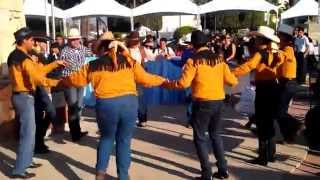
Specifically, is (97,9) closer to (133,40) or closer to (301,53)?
(301,53)

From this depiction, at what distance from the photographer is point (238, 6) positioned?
21969mm

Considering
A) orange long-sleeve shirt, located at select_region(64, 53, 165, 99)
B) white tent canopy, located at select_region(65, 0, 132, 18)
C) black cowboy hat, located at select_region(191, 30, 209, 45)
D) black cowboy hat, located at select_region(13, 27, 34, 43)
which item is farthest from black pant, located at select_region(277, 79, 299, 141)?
white tent canopy, located at select_region(65, 0, 132, 18)

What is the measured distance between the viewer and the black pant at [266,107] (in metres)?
7.36

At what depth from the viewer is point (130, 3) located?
53.5 meters

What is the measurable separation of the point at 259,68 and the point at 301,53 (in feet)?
36.7

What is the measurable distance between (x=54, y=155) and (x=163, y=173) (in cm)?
201

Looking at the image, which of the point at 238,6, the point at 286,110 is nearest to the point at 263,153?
the point at 286,110

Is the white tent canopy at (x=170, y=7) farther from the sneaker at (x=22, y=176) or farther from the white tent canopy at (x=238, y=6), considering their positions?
the sneaker at (x=22, y=176)

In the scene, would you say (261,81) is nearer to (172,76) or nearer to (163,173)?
(163,173)

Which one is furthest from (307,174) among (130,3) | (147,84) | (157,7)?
(130,3)

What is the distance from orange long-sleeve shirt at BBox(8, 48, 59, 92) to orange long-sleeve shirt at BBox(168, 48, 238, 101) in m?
1.51

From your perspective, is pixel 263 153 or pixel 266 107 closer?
pixel 266 107

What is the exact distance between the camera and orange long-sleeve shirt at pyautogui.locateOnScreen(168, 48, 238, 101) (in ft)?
21.0

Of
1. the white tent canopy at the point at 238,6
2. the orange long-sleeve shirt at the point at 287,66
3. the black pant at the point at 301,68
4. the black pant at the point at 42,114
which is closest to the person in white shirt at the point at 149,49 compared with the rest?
the black pant at the point at 42,114
